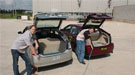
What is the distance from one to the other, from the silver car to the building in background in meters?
39.6

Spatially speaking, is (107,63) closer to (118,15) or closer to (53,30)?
(53,30)

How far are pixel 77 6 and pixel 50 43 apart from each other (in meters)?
41.2

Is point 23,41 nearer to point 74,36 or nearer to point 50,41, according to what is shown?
point 50,41

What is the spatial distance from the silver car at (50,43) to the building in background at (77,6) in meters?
39.6

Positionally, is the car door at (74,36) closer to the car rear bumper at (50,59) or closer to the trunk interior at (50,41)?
the trunk interior at (50,41)

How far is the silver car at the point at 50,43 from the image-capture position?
4.31m

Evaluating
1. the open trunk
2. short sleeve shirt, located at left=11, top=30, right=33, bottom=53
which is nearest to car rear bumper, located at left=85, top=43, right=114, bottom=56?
the open trunk

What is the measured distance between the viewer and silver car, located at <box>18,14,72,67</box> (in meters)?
4.31

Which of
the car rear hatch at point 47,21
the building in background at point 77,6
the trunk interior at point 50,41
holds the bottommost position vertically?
the trunk interior at point 50,41

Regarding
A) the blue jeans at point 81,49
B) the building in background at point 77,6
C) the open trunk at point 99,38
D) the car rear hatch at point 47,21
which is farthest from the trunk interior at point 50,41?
the building in background at point 77,6

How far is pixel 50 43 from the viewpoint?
568cm

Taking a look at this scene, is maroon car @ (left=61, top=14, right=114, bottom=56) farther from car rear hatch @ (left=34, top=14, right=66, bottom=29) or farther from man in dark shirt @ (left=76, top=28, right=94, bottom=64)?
car rear hatch @ (left=34, top=14, right=66, bottom=29)

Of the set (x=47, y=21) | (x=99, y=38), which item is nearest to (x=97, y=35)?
(x=99, y=38)

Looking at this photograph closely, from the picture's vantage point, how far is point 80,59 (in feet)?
17.4
